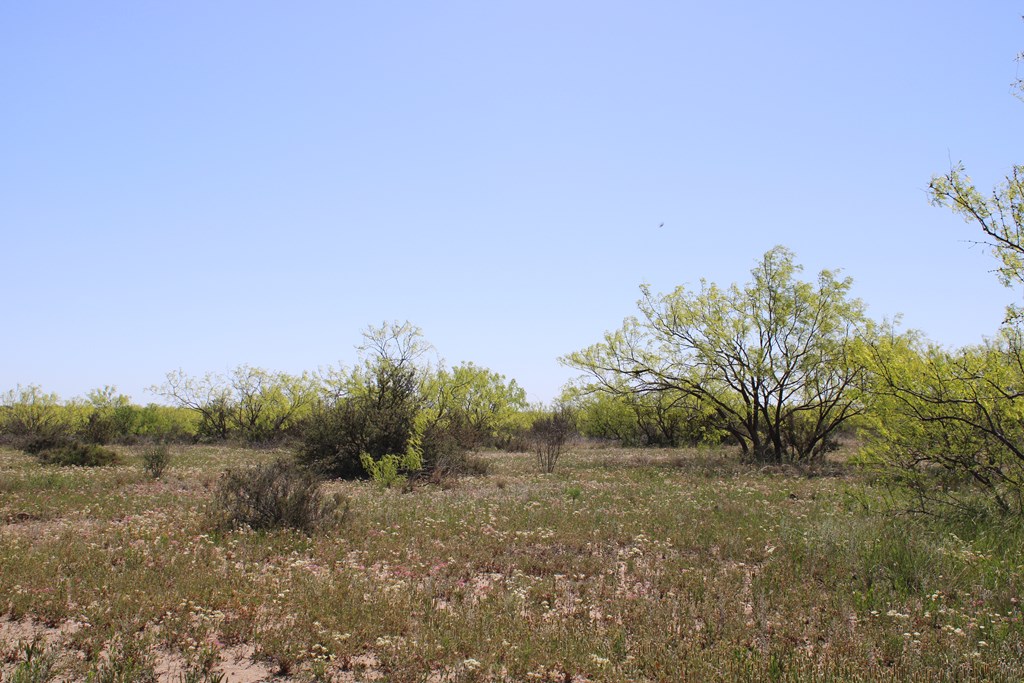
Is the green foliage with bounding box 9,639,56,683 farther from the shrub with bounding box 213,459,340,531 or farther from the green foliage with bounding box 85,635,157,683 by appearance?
the shrub with bounding box 213,459,340,531

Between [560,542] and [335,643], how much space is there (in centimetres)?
465

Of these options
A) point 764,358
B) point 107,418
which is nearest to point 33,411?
point 107,418

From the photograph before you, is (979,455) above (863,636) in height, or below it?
above

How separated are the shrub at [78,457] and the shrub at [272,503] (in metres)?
13.2

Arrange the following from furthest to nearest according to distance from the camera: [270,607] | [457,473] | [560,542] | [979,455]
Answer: [457,473] → [979,455] → [560,542] → [270,607]

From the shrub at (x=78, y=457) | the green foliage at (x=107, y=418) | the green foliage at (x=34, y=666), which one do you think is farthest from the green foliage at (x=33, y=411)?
the green foliage at (x=34, y=666)

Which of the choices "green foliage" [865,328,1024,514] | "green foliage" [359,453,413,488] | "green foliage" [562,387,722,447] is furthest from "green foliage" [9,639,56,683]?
"green foliage" [562,387,722,447]

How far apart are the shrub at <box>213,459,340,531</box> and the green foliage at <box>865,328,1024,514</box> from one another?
948 centimetres

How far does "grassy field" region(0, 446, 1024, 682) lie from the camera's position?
4.95 meters

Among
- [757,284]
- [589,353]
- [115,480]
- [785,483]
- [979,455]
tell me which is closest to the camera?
[979,455]

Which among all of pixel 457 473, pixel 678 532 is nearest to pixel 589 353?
pixel 457 473

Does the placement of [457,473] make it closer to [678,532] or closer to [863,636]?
[678,532]

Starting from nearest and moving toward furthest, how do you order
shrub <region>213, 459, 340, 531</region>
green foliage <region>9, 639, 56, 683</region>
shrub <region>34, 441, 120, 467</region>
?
green foliage <region>9, 639, 56, 683</region> < shrub <region>213, 459, 340, 531</region> < shrub <region>34, 441, 120, 467</region>

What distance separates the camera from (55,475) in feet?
52.6
